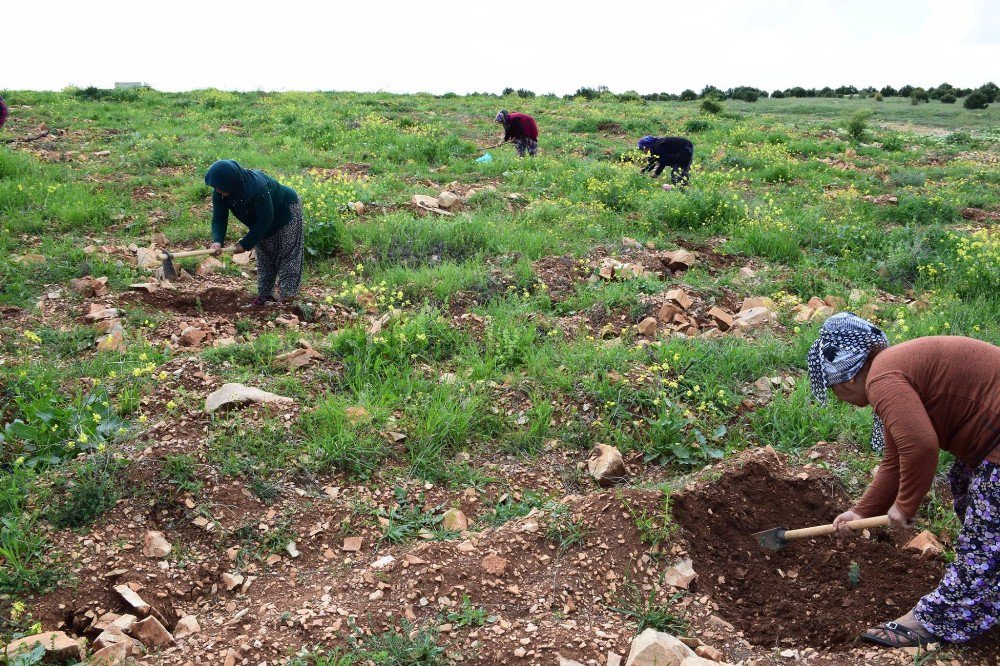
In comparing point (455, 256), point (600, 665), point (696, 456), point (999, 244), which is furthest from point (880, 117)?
Result: point (600, 665)

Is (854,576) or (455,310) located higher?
(455,310)

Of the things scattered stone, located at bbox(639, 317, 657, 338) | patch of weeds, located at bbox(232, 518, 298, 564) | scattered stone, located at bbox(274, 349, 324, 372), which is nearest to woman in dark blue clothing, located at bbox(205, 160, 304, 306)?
scattered stone, located at bbox(274, 349, 324, 372)

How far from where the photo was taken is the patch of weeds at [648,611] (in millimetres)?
2928

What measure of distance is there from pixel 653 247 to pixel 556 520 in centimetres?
437

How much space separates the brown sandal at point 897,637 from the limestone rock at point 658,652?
808 mm

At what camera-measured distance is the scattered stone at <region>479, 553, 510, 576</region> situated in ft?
10.2

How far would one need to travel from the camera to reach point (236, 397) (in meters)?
4.06

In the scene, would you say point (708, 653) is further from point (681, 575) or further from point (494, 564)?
point (494, 564)

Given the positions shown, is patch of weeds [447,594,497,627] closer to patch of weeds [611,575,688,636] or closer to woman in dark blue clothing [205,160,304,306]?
patch of weeds [611,575,688,636]

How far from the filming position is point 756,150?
39.2 feet

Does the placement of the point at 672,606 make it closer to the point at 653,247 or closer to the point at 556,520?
the point at 556,520

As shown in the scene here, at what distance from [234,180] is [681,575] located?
4138 mm

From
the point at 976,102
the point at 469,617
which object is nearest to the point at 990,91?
the point at 976,102

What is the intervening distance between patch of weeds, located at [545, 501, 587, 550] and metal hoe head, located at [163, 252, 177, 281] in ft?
13.7
